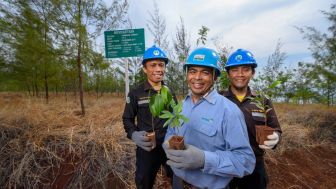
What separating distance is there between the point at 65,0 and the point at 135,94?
4.34 meters

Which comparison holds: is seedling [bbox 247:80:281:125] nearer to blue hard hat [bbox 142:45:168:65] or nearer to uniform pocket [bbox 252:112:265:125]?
uniform pocket [bbox 252:112:265:125]

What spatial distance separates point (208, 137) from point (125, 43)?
363cm

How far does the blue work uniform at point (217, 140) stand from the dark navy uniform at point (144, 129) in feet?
2.88

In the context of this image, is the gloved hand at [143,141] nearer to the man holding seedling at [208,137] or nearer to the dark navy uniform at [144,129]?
Answer: the dark navy uniform at [144,129]

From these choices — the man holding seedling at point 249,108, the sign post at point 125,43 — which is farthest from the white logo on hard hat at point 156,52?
the sign post at point 125,43

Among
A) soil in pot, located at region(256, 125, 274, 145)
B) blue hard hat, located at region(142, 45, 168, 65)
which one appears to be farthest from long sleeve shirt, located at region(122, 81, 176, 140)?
soil in pot, located at region(256, 125, 274, 145)

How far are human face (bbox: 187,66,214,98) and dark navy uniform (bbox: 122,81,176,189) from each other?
919mm

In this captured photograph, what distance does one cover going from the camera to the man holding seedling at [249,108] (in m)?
2.12

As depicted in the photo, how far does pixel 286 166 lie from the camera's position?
178 inches

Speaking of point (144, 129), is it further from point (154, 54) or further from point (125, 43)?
point (125, 43)

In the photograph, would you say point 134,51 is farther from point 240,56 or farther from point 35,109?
point 240,56

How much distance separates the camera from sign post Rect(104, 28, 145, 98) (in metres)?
4.78

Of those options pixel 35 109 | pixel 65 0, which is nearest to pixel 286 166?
pixel 35 109

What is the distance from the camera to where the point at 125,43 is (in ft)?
15.8
